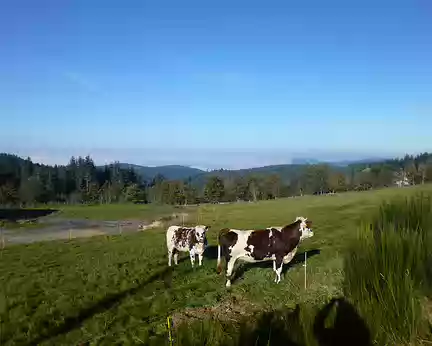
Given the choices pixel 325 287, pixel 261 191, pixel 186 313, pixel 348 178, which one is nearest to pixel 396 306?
pixel 325 287

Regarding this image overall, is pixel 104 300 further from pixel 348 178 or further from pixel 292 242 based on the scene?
pixel 348 178

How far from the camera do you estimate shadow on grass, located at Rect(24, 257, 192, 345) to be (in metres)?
10.8

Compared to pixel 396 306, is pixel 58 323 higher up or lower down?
lower down

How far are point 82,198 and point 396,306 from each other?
7350 inches

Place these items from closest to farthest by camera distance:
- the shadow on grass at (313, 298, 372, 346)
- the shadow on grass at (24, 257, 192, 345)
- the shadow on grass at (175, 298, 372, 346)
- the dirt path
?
the shadow on grass at (175, 298, 372, 346) → the shadow on grass at (313, 298, 372, 346) → the shadow on grass at (24, 257, 192, 345) → the dirt path

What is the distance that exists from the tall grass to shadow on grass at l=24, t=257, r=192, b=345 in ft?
30.6

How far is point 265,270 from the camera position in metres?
14.6

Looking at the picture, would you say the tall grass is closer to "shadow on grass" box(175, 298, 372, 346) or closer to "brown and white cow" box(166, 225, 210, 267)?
"shadow on grass" box(175, 298, 372, 346)

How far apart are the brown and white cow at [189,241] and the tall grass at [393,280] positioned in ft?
46.8

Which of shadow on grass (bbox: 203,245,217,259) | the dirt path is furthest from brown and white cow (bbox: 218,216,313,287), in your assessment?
the dirt path

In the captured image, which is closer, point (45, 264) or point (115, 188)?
point (45, 264)

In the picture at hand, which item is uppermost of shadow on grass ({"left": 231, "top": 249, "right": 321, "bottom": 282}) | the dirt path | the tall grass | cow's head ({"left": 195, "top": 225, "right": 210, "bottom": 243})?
the tall grass

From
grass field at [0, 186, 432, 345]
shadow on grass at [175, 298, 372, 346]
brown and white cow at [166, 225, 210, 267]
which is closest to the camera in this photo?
shadow on grass at [175, 298, 372, 346]

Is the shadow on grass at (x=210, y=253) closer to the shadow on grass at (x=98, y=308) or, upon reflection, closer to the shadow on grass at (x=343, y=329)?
the shadow on grass at (x=98, y=308)
